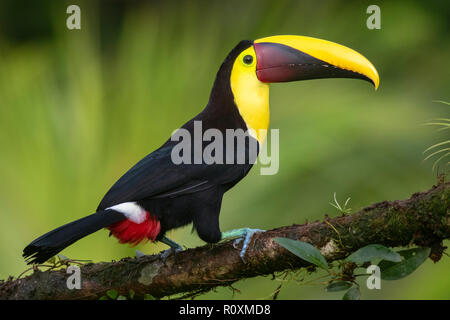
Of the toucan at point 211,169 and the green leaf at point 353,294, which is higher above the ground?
the toucan at point 211,169

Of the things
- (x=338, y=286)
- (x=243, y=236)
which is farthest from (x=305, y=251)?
(x=243, y=236)

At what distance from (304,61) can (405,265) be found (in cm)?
149

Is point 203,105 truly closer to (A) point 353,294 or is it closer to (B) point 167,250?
(B) point 167,250

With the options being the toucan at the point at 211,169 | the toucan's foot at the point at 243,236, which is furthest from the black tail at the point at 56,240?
the toucan's foot at the point at 243,236

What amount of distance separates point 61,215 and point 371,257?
2.07m

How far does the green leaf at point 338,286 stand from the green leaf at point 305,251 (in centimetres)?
10

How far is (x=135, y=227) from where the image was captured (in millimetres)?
2838

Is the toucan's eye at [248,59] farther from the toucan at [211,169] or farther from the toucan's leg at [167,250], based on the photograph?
the toucan's leg at [167,250]

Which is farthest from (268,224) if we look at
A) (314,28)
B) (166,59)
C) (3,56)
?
(3,56)

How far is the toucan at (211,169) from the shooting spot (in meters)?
2.73

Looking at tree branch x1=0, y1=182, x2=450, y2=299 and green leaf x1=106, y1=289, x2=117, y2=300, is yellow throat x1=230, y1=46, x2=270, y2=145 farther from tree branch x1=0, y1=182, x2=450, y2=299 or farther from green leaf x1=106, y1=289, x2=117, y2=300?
green leaf x1=106, y1=289, x2=117, y2=300

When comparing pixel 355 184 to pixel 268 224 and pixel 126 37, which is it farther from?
pixel 126 37

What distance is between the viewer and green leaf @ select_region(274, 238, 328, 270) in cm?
225

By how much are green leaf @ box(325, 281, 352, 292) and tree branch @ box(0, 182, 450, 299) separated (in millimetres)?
90
